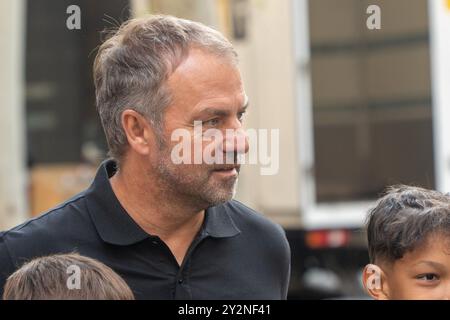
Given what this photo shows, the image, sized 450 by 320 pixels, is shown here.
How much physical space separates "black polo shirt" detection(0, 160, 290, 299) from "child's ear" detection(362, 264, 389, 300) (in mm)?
265

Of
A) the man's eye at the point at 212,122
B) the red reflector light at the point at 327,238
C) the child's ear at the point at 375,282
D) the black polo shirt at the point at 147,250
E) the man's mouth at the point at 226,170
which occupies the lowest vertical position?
the red reflector light at the point at 327,238

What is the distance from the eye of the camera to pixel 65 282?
224 centimetres

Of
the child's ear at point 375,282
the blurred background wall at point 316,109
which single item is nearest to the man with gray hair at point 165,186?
the child's ear at point 375,282

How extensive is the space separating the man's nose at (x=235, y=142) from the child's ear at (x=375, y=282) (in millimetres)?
481

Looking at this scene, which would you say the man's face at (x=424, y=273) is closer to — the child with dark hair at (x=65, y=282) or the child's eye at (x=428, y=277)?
the child's eye at (x=428, y=277)

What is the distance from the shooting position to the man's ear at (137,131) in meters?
2.73

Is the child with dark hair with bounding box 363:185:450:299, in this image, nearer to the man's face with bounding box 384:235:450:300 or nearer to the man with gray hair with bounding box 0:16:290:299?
the man's face with bounding box 384:235:450:300

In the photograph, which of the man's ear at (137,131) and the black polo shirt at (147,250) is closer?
the black polo shirt at (147,250)

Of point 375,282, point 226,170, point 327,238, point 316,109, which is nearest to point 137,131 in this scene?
point 226,170

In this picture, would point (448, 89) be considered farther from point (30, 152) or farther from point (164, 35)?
point (164, 35)

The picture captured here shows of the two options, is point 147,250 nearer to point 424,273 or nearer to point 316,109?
point 424,273

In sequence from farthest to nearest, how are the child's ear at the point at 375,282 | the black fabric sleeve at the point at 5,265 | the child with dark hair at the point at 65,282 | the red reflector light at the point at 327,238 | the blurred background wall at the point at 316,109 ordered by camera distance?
the red reflector light at the point at 327,238, the blurred background wall at the point at 316,109, the child's ear at the point at 375,282, the black fabric sleeve at the point at 5,265, the child with dark hair at the point at 65,282

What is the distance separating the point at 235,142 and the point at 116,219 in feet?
1.29
